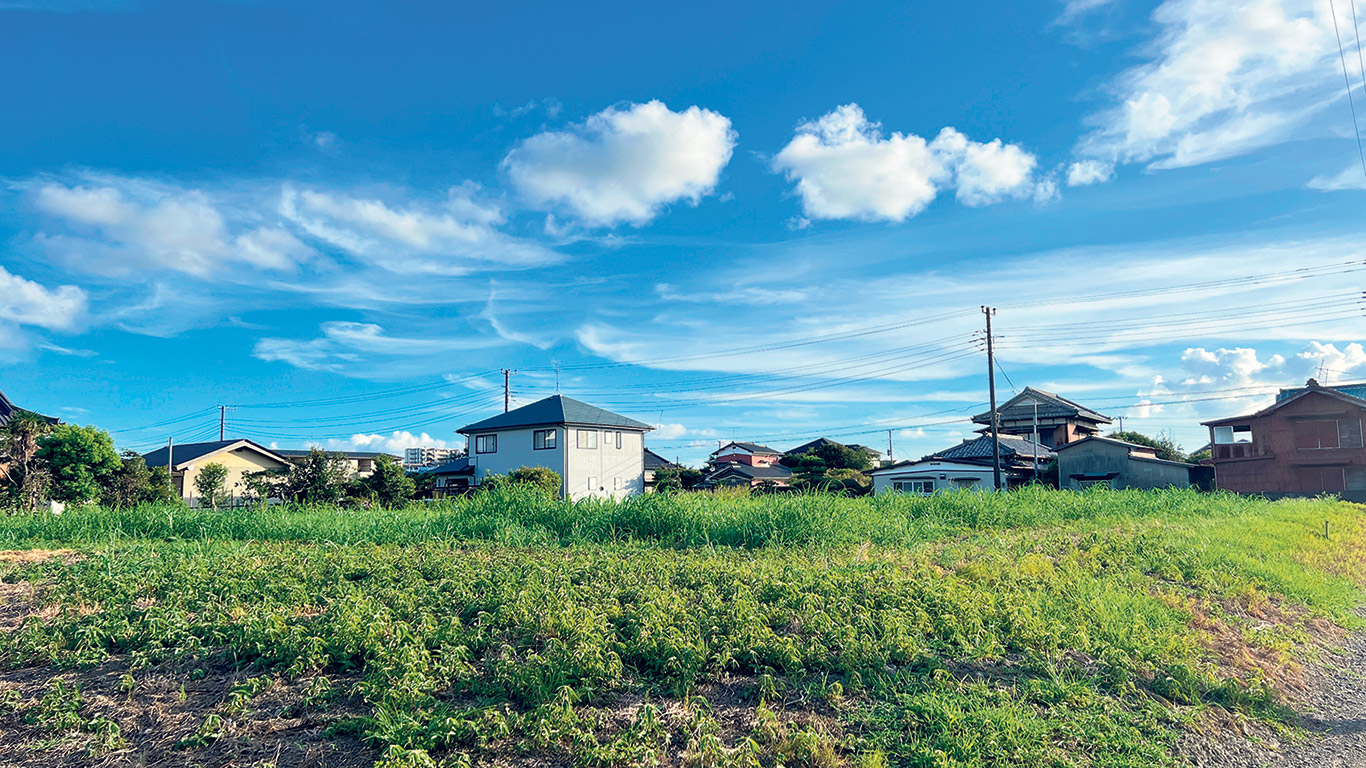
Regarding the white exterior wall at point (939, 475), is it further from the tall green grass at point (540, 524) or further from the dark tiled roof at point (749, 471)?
the tall green grass at point (540, 524)

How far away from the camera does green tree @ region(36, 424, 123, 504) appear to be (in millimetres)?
18188

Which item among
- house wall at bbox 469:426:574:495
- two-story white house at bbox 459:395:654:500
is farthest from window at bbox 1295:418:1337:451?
house wall at bbox 469:426:574:495

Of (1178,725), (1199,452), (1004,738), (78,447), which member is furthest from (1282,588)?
(1199,452)

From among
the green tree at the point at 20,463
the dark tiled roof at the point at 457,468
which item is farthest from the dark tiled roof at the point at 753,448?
the green tree at the point at 20,463

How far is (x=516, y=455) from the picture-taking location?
109 ft

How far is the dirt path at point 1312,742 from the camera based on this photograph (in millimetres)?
4219

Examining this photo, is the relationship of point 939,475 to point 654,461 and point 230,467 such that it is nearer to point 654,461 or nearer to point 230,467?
point 654,461

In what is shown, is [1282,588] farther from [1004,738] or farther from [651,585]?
[651,585]

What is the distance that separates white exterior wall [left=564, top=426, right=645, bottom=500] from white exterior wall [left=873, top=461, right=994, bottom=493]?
11.0 meters

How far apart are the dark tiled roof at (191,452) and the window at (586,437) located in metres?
12.5

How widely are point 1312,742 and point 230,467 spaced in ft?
120

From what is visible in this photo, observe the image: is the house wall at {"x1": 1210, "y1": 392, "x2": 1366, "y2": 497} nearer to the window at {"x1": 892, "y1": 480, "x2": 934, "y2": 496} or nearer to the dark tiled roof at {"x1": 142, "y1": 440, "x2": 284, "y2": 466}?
the window at {"x1": 892, "y1": 480, "x2": 934, "y2": 496}

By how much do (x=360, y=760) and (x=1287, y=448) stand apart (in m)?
36.5

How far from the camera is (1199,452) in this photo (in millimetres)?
50000
